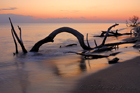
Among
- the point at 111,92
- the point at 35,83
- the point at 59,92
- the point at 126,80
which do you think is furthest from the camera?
the point at 35,83

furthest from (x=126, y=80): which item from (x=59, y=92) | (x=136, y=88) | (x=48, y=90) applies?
(x=48, y=90)

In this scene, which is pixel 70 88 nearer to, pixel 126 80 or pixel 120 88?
pixel 120 88

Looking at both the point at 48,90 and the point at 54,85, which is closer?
the point at 48,90

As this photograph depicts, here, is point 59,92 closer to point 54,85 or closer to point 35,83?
point 54,85

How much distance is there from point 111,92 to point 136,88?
1.69 ft

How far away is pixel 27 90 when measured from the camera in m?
3.32

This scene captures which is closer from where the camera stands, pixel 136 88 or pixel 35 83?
pixel 136 88

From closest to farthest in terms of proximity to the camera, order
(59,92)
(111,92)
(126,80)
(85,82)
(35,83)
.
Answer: (111,92) < (59,92) < (126,80) < (85,82) < (35,83)

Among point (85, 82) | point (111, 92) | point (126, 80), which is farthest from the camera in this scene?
point (85, 82)

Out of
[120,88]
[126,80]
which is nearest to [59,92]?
[120,88]

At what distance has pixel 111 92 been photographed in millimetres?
2807

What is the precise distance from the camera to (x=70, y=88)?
10.7 ft

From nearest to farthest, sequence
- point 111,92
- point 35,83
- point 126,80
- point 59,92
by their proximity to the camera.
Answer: point 111,92 → point 59,92 → point 126,80 → point 35,83

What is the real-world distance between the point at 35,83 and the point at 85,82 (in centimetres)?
132
